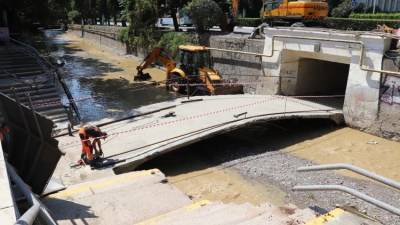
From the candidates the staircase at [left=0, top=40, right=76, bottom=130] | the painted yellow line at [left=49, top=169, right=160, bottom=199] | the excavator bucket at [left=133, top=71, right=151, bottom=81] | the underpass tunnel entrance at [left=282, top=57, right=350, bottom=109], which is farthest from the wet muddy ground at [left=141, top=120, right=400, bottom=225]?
the excavator bucket at [left=133, top=71, right=151, bottom=81]

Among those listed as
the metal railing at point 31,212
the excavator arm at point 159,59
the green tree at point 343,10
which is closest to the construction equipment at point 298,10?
the excavator arm at point 159,59

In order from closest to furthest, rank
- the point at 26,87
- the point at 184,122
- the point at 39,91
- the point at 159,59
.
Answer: the point at 184,122
the point at 26,87
the point at 39,91
the point at 159,59

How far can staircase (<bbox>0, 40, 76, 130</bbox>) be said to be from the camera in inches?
586

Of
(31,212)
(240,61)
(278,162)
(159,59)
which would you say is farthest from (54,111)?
(31,212)

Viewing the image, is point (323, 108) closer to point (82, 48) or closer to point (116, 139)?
point (116, 139)

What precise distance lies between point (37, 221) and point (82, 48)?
43.4m

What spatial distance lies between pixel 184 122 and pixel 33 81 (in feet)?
24.3

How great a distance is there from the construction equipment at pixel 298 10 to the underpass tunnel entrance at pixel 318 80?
10.5 feet

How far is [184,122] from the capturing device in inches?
516

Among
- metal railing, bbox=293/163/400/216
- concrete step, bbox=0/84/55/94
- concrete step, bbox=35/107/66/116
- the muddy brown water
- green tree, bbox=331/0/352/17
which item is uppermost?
green tree, bbox=331/0/352/17

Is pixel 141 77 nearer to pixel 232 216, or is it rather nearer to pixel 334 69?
pixel 334 69

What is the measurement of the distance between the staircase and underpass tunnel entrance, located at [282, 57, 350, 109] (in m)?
9.42

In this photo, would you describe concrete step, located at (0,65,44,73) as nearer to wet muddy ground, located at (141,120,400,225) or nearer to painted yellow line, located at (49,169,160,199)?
wet muddy ground, located at (141,120,400,225)

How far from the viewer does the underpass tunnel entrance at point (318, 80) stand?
17.3m
